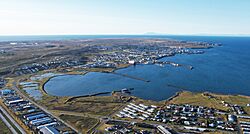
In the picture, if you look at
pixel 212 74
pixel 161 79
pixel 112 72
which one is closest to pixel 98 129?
pixel 161 79

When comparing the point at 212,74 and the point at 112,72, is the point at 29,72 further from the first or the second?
the point at 212,74

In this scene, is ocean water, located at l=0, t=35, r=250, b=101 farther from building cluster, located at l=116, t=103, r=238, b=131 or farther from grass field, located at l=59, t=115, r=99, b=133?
grass field, located at l=59, t=115, r=99, b=133

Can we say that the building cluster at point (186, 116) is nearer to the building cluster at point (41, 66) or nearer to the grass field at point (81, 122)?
the grass field at point (81, 122)

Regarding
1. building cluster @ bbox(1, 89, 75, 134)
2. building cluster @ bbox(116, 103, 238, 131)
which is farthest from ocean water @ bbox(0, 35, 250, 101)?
building cluster @ bbox(1, 89, 75, 134)

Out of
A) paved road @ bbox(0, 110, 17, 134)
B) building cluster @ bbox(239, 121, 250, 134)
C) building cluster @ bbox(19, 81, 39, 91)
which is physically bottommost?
building cluster @ bbox(19, 81, 39, 91)

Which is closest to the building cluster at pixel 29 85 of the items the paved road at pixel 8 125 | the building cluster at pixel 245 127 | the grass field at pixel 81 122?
the paved road at pixel 8 125

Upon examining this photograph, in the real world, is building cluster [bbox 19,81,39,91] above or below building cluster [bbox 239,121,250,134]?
below
